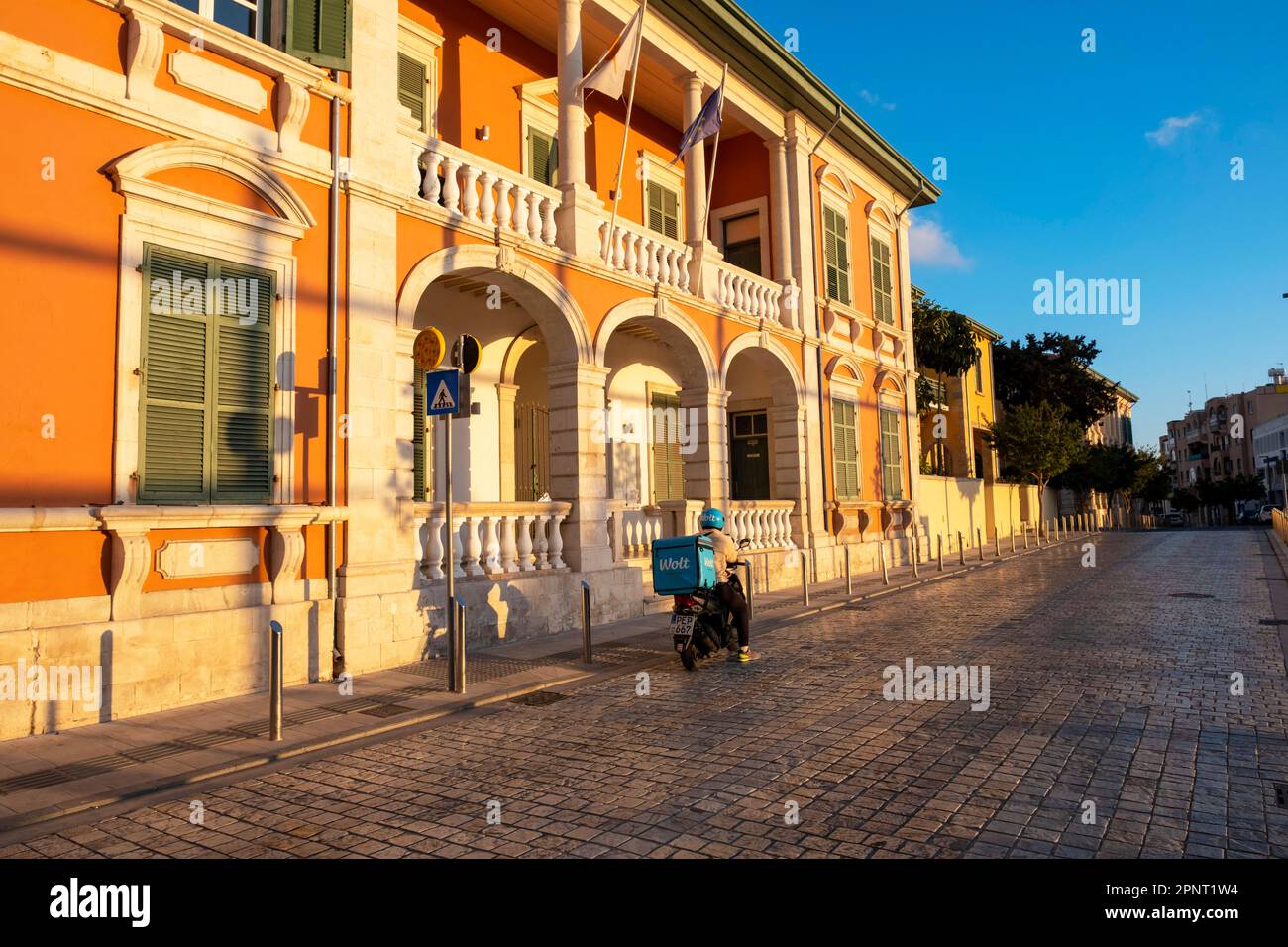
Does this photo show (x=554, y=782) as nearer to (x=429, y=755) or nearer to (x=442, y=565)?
(x=429, y=755)

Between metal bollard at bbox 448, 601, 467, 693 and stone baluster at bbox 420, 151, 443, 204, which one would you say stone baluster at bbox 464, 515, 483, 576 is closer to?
metal bollard at bbox 448, 601, 467, 693

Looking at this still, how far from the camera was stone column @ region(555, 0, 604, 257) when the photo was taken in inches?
455

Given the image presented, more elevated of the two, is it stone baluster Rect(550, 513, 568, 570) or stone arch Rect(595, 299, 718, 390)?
stone arch Rect(595, 299, 718, 390)

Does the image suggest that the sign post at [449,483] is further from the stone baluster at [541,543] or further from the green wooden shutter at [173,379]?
the stone baluster at [541,543]

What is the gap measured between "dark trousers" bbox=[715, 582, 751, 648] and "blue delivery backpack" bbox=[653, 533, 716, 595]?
0.43 ft

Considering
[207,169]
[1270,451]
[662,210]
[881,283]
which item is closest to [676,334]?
[662,210]

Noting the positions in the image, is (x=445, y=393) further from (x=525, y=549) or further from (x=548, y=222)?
(x=548, y=222)

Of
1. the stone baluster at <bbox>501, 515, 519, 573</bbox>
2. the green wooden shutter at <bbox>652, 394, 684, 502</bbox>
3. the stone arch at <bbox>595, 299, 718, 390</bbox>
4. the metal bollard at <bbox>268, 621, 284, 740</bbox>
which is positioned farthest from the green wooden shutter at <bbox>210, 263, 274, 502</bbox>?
the green wooden shutter at <bbox>652, 394, 684, 502</bbox>

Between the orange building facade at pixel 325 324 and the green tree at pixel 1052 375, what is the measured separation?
29132 mm

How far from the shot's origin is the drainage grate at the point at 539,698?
22.8 feet

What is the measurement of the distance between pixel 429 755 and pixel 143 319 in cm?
456

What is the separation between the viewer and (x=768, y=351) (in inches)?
630

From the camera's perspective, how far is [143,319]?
6984mm
